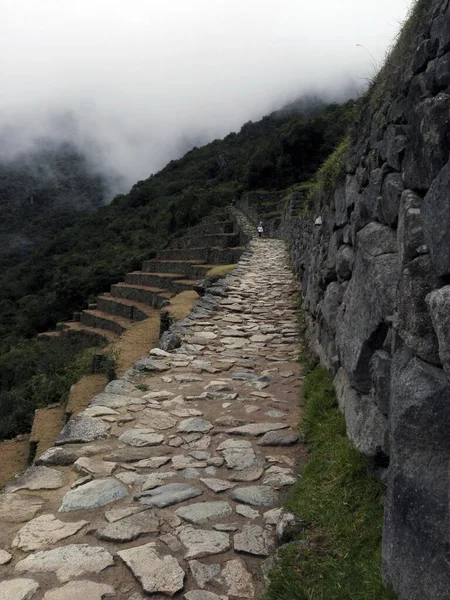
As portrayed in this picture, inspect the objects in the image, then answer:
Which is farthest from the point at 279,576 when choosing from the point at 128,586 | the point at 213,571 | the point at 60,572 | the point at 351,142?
the point at 351,142

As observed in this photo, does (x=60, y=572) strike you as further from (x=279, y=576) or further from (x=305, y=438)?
(x=305, y=438)

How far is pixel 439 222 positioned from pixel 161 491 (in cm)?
229

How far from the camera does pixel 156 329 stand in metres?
10.6

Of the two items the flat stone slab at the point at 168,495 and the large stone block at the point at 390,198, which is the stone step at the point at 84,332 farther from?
the large stone block at the point at 390,198

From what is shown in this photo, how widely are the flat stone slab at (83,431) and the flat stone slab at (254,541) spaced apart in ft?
5.51

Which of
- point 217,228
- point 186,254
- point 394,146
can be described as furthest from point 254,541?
point 217,228

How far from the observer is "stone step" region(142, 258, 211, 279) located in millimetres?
19547

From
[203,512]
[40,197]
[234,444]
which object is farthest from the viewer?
[40,197]

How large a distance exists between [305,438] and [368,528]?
61.3 inches

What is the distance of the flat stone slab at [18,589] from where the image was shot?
2068mm

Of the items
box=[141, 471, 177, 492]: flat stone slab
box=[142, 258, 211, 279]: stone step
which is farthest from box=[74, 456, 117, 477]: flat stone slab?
box=[142, 258, 211, 279]: stone step

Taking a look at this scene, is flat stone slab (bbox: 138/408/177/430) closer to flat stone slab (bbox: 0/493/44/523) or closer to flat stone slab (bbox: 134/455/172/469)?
flat stone slab (bbox: 134/455/172/469)

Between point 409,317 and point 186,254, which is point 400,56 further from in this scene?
point 186,254

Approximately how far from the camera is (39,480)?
3.21 m
